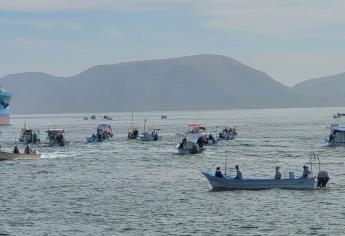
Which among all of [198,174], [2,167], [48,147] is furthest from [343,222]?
[48,147]

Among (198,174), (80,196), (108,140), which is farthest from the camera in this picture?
(108,140)

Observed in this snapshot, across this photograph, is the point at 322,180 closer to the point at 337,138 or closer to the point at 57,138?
the point at 337,138

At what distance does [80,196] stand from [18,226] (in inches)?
509

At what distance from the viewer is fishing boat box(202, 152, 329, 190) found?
200ft

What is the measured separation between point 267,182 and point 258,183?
712 millimetres

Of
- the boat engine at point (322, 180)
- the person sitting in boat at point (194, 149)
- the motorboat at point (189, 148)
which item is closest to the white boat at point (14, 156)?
the motorboat at point (189, 148)

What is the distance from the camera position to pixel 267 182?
61.0 metres

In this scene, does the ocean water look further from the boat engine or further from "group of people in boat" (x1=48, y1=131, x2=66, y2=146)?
"group of people in boat" (x1=48, y1=131, x2=66, y2=146)

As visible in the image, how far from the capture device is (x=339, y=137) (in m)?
114

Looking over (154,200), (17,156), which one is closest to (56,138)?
(17,156)

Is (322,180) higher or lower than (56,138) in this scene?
lower

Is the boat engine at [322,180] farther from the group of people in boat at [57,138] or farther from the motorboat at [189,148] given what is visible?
the group of people in boat at [57,138]

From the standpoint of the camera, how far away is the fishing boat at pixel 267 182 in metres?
60.9

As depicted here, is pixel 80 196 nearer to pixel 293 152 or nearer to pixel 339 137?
pixel 293 152
